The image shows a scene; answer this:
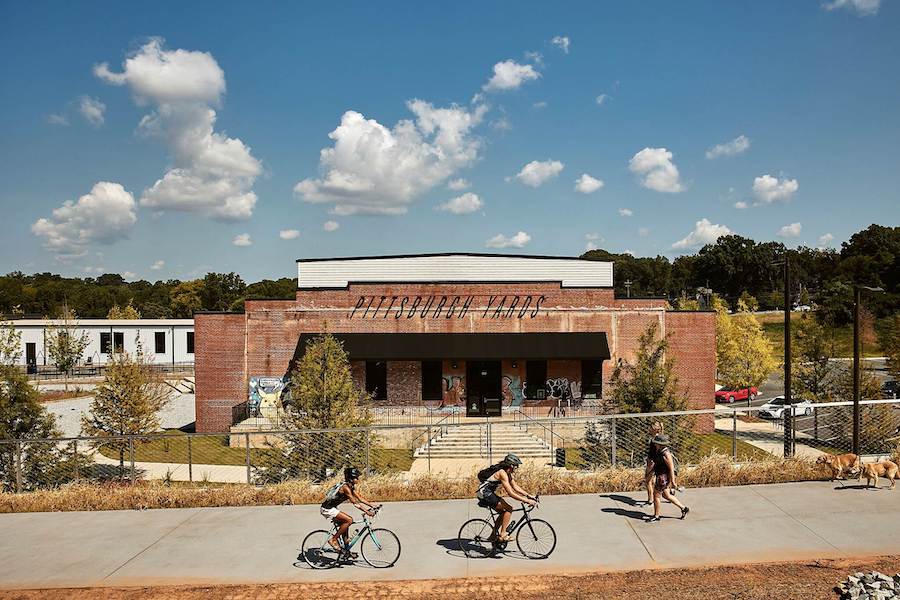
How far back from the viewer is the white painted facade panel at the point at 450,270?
35375mm

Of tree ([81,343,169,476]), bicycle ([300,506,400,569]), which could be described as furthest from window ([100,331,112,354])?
bicycle ([300,506,400,569])

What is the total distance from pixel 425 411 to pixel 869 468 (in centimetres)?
2242

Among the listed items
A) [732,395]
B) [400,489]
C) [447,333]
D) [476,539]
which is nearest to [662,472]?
[476,539]

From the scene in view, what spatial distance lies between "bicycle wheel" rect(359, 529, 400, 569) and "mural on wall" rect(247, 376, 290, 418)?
77.1 feet

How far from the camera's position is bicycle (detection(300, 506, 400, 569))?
390 inches

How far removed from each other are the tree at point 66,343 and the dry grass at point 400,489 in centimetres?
4068

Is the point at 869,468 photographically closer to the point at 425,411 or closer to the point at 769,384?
the point at 425,411

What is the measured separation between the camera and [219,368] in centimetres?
3312

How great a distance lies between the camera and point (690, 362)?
33219 mm

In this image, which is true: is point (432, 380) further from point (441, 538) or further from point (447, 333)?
point (441, 538)

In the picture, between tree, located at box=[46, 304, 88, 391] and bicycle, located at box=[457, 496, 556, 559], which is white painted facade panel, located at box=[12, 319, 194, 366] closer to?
tree, located at box=[46, 304, 88, 391]

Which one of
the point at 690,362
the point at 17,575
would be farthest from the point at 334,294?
the point at 17,575

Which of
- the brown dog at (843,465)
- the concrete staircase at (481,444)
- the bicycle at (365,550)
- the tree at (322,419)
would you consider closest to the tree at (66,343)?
the concrete staircase at (481,444)

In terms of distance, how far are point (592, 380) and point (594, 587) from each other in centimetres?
2452
